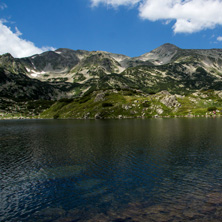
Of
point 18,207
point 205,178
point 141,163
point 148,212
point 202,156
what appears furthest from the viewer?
point 202,156

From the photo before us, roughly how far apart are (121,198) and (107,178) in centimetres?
866

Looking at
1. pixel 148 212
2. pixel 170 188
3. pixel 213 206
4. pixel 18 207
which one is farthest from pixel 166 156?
pixel 18 207

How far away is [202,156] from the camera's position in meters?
49.6

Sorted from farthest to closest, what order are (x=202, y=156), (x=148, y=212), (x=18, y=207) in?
1. (x=202, y=156)
2. (x=18, y=207)
3. (x=148, y=212)

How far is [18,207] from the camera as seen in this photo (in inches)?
993

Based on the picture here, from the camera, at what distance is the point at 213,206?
932 inches

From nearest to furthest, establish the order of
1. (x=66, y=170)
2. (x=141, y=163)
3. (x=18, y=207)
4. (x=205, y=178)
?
(x=18, y=207)
(x=205, y=178)
(x=66, y=170)
(x=141, y=163)

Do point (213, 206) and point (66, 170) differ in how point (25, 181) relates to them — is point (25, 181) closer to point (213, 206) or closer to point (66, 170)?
point (66, 170)

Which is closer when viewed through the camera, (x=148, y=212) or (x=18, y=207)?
(x=148, y=212)

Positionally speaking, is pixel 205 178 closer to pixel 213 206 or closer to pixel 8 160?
pixel 213 206

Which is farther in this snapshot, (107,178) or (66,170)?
(66,170)

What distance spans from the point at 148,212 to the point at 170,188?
8.88 m

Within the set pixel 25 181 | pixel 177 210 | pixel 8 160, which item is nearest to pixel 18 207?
pixel 25 181

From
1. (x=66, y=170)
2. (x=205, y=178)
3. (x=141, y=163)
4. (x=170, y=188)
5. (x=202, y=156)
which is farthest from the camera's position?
(x=202, y=156)
